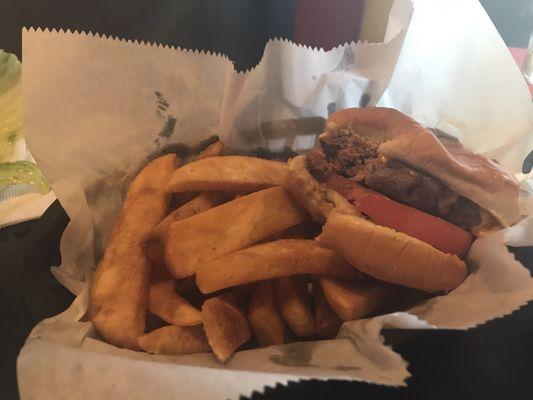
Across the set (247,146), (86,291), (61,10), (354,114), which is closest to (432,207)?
(354,114)

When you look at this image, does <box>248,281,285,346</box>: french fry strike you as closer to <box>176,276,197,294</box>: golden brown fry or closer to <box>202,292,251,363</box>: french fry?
<box>202,292,251,363</box>: french fry

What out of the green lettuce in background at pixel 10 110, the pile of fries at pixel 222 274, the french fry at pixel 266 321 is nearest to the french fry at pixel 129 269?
the pile of fries at pixel 222 274

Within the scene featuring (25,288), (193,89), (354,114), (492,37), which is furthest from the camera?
(492,37)

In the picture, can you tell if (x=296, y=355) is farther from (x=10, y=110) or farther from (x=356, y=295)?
(x=10, y=110)

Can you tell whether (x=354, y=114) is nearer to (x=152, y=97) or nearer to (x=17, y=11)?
(x=152, y=97)

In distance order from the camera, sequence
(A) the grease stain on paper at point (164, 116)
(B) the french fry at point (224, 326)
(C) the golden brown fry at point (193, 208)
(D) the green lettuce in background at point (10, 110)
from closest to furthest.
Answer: (B) the french fry at point (224, 326), (C) the golden brown fry at point (193, 208), (A) the grease stain on paper at point (164, 116), (D) the green lettuce in background at point (10, 110)

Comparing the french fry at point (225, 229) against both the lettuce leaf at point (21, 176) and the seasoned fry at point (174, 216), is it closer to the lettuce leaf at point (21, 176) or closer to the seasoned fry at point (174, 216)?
the seasoned fry at point (174, 216)
